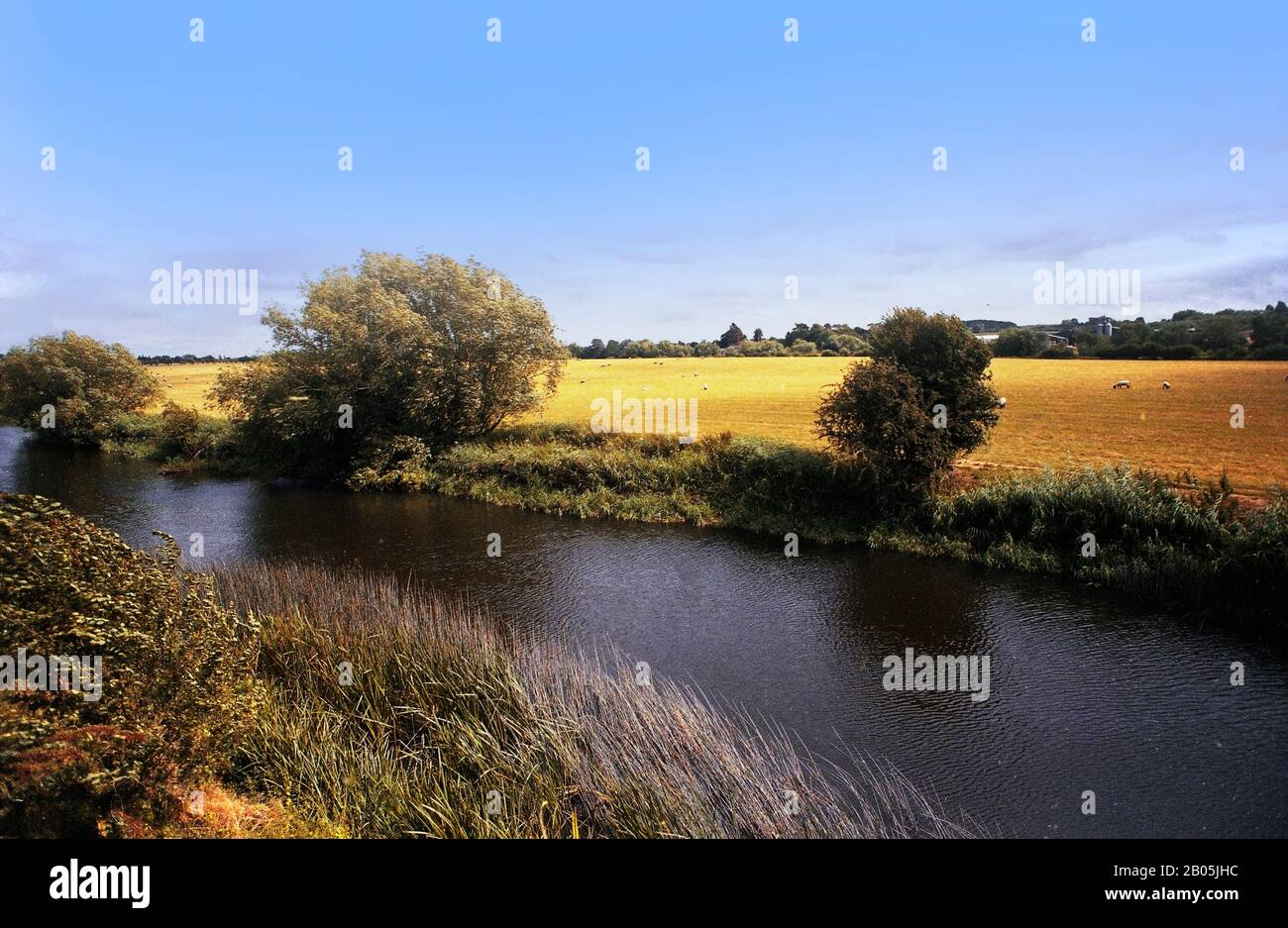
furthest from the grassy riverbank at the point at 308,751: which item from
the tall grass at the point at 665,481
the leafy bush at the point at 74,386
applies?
the leafy bush at the point at 74,386

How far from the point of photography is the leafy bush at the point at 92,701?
767 centimetres

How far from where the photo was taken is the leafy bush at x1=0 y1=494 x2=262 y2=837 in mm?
7668

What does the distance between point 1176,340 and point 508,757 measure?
7838cm

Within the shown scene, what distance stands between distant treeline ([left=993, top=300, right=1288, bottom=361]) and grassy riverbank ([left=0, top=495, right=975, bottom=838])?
2198 inches

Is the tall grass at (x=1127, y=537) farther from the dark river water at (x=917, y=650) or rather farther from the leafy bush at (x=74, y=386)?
the leafy bush at (x=74, y=386)

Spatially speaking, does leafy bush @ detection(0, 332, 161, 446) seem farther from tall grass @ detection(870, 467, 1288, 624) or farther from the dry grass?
tall grass @ detection(870, 467, 1288, 624)

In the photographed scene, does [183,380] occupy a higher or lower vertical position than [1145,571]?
higher

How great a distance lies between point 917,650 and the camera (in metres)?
15.6

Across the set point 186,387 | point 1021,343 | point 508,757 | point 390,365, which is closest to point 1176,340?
point 1021,343
